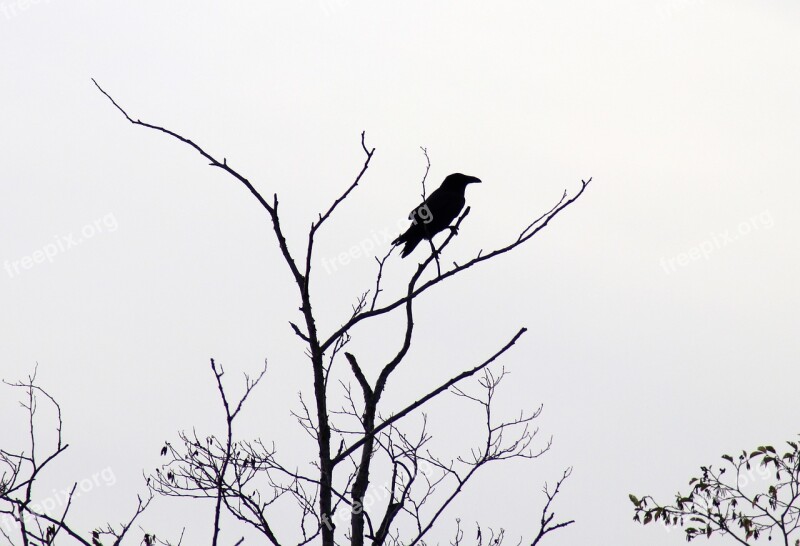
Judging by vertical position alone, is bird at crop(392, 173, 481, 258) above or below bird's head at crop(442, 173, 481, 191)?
below

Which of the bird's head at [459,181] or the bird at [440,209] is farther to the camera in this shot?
the bird's head at [459,181]

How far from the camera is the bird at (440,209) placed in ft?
31.2

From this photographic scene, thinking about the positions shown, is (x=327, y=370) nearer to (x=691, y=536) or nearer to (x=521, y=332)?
(x=521, y=332)

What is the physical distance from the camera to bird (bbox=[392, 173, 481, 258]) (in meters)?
9.50

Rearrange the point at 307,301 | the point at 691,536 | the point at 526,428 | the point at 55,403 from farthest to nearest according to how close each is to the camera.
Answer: the point at 691,536, the point at 526,428, the point at 55,403, the point at 307,301

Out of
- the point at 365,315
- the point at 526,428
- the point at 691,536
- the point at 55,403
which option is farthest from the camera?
the point at 691,536

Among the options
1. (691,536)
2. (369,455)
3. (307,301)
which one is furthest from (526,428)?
(691,536)

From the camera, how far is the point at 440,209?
9977 mm

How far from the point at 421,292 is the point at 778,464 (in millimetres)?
6605

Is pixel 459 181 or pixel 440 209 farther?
pixel 459 181

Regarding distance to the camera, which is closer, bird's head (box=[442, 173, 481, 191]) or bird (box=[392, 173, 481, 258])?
bird (box=[392, 173, 481, 258])

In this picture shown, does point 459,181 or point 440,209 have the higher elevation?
point 459,181

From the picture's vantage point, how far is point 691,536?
989 centimetres

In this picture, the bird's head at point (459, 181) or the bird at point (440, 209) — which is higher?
the bird's head at point (459, 181)
